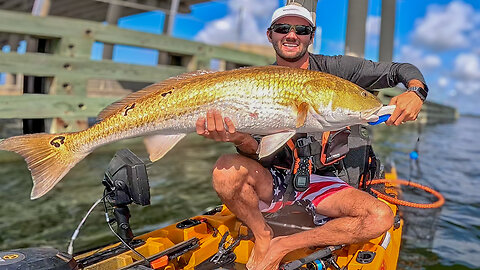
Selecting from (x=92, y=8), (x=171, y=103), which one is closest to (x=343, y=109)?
(x=171, y=103)

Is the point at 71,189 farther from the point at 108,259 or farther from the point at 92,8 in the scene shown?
the point at 92,8

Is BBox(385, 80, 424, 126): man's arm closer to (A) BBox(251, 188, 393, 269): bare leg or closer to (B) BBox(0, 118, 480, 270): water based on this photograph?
(A) BBox(251, 188, 393, 269): bare leg

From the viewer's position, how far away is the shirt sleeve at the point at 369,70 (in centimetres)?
334

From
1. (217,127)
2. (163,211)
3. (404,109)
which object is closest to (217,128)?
(217,127)

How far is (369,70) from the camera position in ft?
11.3

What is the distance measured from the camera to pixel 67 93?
22.8 feet

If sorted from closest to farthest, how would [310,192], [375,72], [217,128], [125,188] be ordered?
[217,128]
[125,188]
[310,192]
[375,72]

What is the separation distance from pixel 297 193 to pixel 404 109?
944 millimetres

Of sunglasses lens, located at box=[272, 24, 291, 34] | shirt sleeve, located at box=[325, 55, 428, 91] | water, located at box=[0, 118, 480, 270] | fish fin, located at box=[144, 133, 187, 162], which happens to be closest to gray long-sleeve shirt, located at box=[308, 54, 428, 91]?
shirt sleeve, located at box=[325, 55, 428, 91]

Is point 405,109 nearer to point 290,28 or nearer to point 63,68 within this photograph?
point 290,28

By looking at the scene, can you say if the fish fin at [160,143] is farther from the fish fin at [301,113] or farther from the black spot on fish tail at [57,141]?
the fish fin at [301,113]

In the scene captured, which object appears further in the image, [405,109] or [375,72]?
[375,72]

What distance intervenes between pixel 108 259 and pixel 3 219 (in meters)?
2.97

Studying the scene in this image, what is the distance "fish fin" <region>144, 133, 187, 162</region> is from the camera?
270 centimetres
